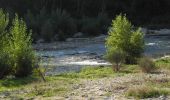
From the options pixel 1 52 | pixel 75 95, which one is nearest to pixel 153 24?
pixel 1 52

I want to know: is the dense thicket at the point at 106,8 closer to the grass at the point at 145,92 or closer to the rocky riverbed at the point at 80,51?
the rocky riverbed at the point at 80,51

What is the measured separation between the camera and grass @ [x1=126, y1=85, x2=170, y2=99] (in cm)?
1617

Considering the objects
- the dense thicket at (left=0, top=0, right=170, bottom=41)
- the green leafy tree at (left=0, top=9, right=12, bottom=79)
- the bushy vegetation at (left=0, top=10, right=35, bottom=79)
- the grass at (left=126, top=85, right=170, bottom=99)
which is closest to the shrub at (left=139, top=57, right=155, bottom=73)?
the bushy vegetation at (left=0, top=10, right=35, bottom=79)

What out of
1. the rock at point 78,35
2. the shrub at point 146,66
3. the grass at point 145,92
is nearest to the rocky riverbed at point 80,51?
the rock at point 78,35

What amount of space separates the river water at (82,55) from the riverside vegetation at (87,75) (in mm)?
2282

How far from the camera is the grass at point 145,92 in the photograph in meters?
16.2

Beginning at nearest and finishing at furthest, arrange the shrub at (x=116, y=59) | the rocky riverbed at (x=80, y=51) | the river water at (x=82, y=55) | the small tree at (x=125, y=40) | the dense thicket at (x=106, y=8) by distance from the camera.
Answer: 1. the shrub at (x=116, y=59)
2. the small tree at (x=125, y=40)
3. the river water at (x=82, y=55)
4. the rocky riverbed at (x=80, y=51)
5. the dense thicket at (x=106, y=8)

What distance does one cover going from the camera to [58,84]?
20219 millimetres

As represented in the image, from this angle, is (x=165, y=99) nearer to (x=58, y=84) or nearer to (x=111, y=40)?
(x=58, y=84)

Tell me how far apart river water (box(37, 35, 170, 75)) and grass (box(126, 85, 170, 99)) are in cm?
1228

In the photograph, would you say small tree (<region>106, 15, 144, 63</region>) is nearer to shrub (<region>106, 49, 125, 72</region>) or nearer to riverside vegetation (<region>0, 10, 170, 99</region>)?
riverside vegetation (<region>0, 10, 170, 99</region>)

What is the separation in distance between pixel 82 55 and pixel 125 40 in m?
10.7

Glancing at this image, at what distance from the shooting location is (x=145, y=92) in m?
16.2

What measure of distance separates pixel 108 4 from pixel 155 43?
98.7 feet
